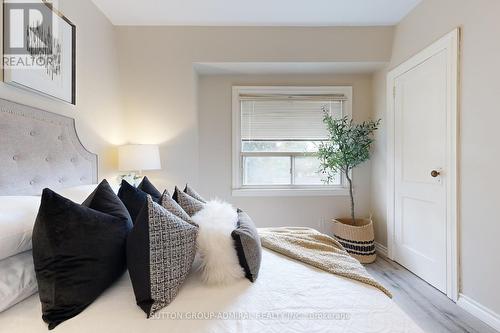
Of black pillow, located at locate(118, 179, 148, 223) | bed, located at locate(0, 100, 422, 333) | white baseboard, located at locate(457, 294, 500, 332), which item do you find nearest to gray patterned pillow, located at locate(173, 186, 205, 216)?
black pillow, located at locate(118, 179, 148, 223)

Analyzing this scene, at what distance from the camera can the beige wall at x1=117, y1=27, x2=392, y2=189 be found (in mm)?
2781

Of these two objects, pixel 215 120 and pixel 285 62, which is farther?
pixel 215 120

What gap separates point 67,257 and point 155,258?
289 mm

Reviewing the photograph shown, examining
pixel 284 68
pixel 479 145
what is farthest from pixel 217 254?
pixel 284 68

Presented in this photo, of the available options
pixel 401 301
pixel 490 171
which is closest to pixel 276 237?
pixel 401 301

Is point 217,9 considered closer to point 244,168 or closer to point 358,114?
point 244,168

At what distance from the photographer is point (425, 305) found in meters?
1.94

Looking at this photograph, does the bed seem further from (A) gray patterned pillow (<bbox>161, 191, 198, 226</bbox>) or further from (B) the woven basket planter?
(B) the woven basket planter

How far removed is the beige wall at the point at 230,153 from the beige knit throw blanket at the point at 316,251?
4.89ft

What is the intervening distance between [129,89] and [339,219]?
2.86 metres

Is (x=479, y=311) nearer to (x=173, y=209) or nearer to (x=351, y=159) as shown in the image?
(x=351, y=159)

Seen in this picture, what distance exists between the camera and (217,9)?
2469 millimetres

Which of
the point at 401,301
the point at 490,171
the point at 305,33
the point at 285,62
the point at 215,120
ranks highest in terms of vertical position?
the point at 305,33

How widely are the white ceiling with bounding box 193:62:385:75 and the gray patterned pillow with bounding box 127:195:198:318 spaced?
90.2 inches
